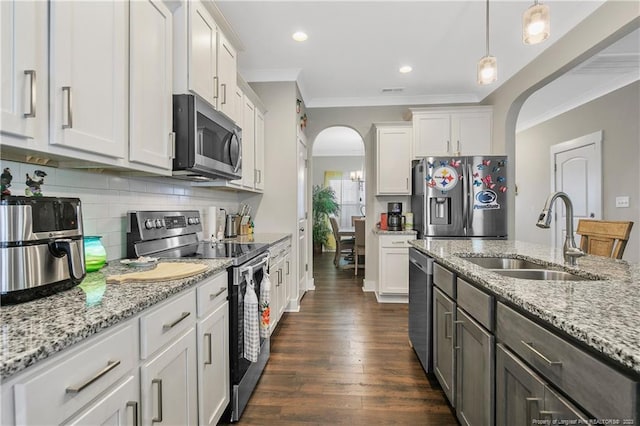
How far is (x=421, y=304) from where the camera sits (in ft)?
7.68

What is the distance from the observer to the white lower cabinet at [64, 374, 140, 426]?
804mm

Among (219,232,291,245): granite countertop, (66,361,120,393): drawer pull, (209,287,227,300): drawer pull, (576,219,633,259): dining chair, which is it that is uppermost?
(576,219,633,259): dining chair

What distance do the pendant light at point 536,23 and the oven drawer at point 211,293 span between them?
6.77 ft

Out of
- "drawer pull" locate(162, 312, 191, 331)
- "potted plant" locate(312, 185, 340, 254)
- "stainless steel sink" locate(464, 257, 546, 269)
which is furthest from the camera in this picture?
"potted plant" locate(312, 185, 340, 254)

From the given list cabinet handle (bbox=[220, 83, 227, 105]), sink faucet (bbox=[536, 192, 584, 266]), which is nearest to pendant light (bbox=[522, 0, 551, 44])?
sink faucet (bbox=[536, 192, 584, 266])

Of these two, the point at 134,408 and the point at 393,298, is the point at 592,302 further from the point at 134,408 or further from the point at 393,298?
the point at 393,298

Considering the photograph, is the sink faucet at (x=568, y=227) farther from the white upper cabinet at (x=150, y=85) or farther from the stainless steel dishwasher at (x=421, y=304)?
the white upper cabinet at (x=150, y=85)

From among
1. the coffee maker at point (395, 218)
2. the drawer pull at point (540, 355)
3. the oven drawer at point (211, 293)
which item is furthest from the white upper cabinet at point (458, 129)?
the drawer pull at point (540, 355)

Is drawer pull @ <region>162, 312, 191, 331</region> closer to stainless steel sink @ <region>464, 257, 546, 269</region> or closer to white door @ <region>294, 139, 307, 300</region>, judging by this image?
stainless steel sink @ <region>464, 257, 546, 269</region>

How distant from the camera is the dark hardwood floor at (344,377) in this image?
1.85 metres

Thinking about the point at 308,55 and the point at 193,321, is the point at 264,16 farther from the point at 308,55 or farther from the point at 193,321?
the point at 193,321

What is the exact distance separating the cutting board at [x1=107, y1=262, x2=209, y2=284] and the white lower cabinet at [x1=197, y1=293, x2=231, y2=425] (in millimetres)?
230

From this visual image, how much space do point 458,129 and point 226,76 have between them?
3.04 meters

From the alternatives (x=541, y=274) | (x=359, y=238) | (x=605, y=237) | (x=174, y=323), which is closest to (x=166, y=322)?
(x=174, y=323)
